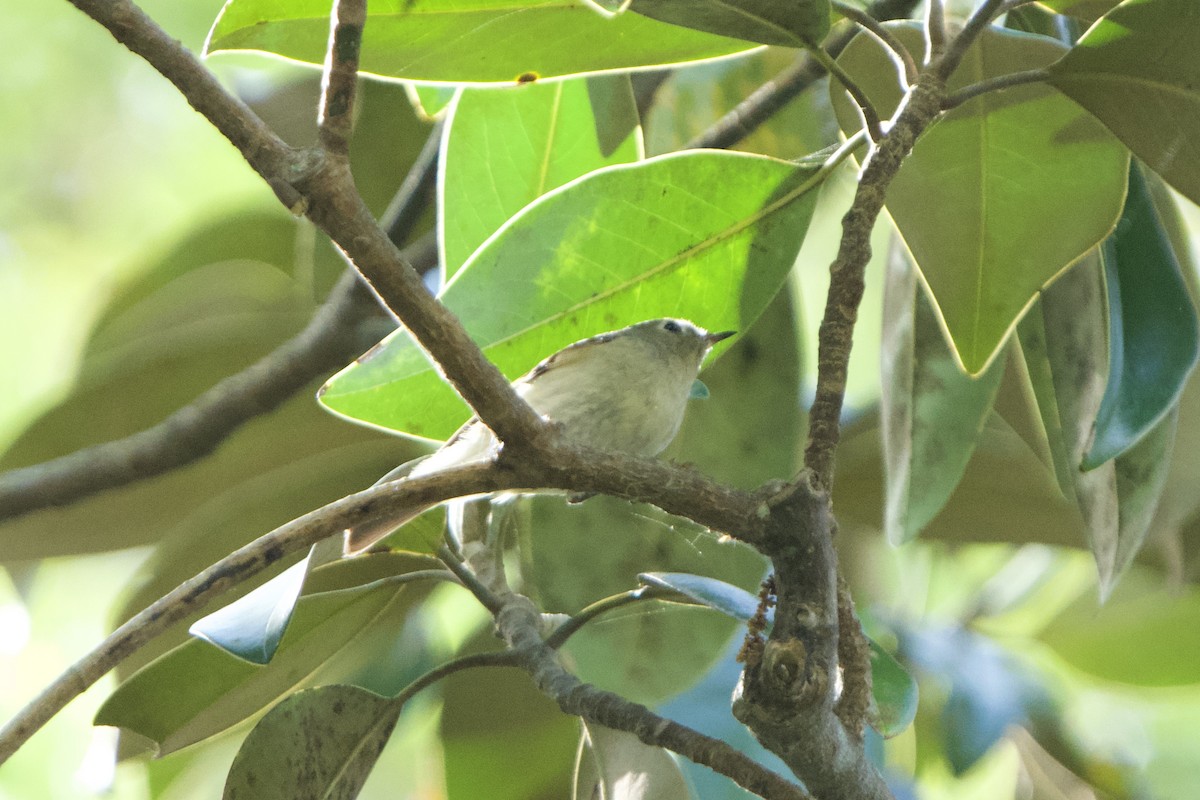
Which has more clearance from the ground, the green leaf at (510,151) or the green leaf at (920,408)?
the green leaf at (510,151)

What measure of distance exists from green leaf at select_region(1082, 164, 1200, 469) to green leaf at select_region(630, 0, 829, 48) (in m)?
0.40

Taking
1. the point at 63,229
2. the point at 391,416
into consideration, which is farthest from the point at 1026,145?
the point at 63,229

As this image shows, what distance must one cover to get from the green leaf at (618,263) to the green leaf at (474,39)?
0.10 m

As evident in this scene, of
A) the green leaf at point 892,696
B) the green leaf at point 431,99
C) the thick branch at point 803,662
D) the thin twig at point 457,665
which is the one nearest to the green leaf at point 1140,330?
the green leaf at point 892,696

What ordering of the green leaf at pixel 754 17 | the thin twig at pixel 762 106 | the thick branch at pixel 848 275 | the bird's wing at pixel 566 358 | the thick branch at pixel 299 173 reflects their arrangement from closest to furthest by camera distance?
1. the thick branch at pixel 299 173
2. the thick branch at pixel 848 275
3. the green leaf at pixel 754 17
4. the bird's wing at pixel 566 358
5. the thin twig at pixel 762 106

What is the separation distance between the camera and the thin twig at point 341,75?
597mm

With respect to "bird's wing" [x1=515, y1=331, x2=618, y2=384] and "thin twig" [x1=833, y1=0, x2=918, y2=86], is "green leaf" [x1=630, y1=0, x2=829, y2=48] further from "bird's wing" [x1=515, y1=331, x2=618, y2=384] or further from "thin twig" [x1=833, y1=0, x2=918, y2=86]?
"bird's wing" [x1=515, y1=331, x2=618, y2=384]

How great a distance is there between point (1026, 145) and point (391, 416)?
0.62 m

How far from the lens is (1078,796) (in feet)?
4.87

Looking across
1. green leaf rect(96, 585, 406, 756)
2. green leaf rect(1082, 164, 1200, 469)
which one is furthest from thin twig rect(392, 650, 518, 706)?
green leaf rect(1082, 164, 1200, 469)

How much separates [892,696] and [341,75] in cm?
66

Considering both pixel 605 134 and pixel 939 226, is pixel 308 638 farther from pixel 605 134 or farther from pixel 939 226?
pixel 939 226

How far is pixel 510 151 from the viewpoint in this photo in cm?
128

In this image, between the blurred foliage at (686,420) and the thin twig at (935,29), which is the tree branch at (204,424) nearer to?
the blurred foliage at (686,420)
